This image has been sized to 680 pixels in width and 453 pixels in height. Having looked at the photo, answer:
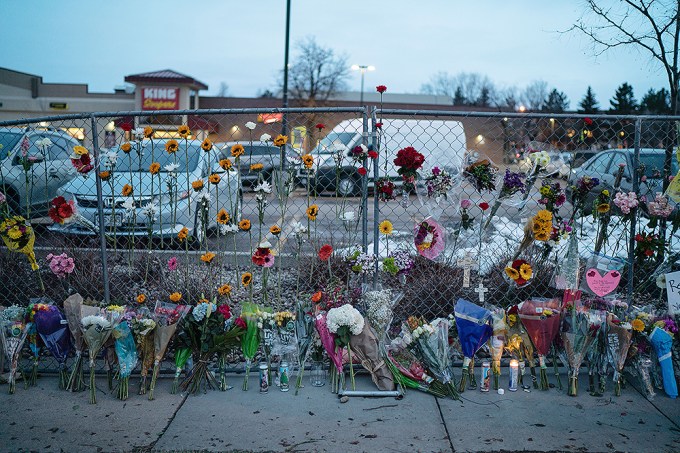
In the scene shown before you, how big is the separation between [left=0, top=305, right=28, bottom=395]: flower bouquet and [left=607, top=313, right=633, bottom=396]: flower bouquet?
12.5 ft

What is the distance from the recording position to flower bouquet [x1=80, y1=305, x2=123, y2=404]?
3729 millimetres

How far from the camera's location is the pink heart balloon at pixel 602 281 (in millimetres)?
4184

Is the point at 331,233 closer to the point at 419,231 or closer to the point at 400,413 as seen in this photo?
the point at 419,231

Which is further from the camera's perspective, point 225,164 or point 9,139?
point 9,139

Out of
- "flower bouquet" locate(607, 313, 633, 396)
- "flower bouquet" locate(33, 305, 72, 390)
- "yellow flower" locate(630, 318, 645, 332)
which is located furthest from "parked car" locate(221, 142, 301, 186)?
"yellow flower" locate(630, 318, 645, 332)

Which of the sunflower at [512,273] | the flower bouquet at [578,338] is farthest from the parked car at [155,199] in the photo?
the flower bouquet at [578,338]

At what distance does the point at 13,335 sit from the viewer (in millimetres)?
3914

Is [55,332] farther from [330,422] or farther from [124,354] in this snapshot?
[330,422]

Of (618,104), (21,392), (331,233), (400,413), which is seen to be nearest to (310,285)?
(331,233)

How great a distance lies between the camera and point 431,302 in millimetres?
5000

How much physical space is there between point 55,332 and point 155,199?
2648mm

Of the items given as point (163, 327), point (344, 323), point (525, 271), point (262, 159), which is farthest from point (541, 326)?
point (262, 159)

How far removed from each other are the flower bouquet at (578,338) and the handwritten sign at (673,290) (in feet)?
1.85

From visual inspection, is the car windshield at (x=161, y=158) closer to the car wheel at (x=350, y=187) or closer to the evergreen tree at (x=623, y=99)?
the car wheel at (x=350, y=187)
